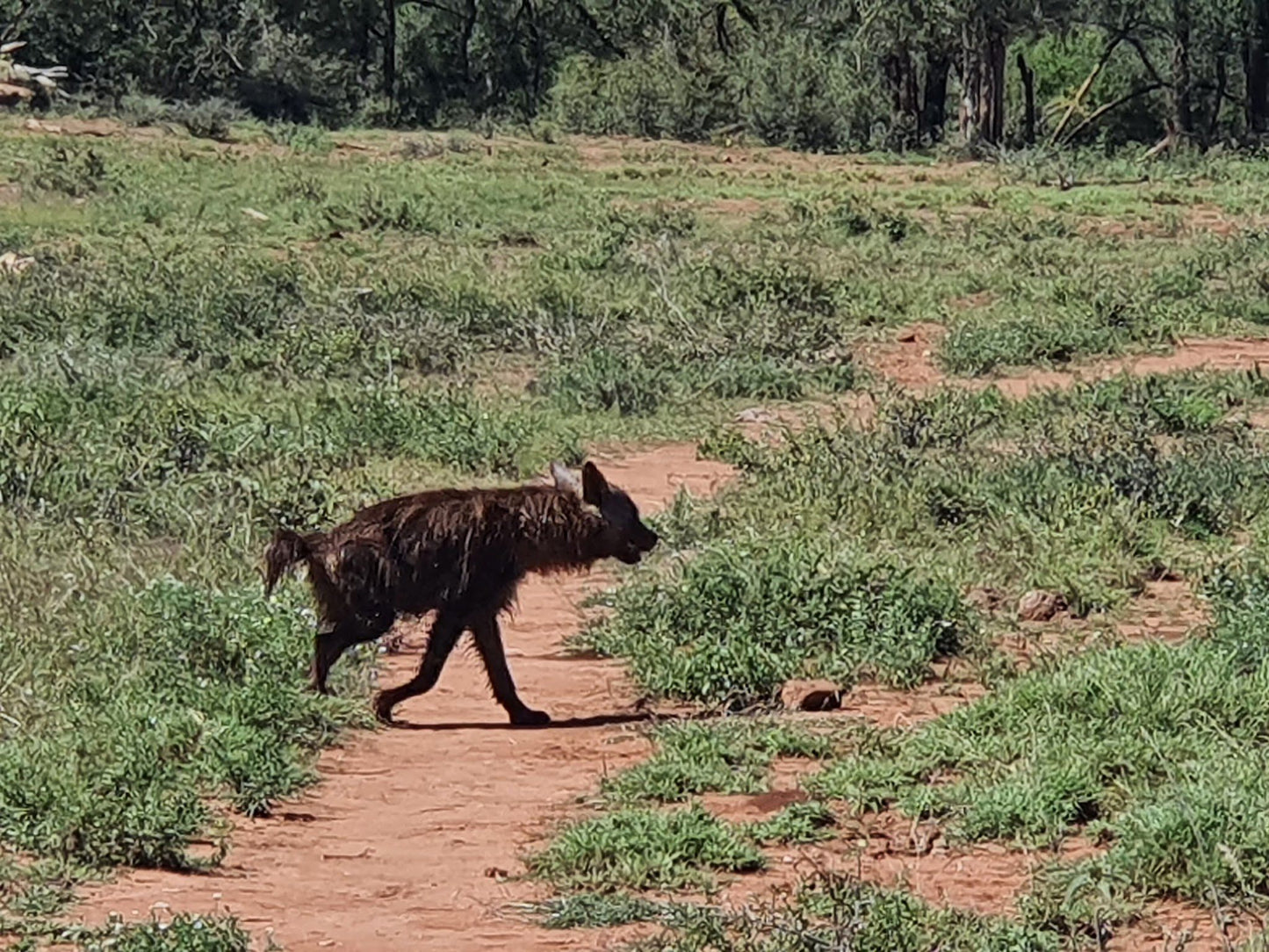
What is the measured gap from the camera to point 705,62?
155 ft

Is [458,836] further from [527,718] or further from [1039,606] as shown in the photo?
[1039,606]

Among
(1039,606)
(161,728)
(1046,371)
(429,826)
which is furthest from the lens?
(1046,371)

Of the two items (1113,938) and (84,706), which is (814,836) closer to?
(1113,938)

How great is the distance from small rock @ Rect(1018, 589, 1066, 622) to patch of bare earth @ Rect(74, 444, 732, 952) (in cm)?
181

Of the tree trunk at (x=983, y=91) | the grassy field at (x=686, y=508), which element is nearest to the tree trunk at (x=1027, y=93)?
the tree trunk at (x=983, y=91)

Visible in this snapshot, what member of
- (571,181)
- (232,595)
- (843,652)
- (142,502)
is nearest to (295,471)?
(142,502)

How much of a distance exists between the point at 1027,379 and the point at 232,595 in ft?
30.8

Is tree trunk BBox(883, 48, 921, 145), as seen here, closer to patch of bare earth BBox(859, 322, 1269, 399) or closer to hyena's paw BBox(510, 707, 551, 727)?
patch of bare earth BBox(859, 322, 1269, 399)

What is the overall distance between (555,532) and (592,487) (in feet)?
0.80

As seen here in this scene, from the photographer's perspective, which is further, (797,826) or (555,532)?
(555,532)

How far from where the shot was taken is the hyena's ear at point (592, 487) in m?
8.14

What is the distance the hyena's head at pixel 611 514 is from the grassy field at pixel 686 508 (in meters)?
0.41

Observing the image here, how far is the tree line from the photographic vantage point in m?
43.7

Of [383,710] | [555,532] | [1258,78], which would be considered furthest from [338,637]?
[1258,78]
